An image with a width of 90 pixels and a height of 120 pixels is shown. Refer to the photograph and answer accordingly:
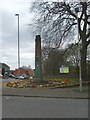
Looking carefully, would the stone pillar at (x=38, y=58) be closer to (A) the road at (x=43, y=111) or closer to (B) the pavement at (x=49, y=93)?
(B) the pavement at (x=49, y=93)

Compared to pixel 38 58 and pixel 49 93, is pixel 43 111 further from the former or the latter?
Answer: pixel 38 58

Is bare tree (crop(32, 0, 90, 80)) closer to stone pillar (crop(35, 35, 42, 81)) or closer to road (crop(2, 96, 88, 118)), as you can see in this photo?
stone pillar (crop(35, 35, 42, 81))

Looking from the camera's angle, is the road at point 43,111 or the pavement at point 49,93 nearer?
the road at point 43,111

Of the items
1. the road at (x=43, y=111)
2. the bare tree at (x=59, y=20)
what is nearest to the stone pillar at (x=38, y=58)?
the bare tree at (x=59, y=20)

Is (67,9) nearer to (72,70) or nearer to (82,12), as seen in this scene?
(82,12)

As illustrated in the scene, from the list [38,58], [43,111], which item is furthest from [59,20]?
[43,111]

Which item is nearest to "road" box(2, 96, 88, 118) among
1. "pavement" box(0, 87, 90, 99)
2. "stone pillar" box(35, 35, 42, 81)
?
"pavement" box(0, 87, 90, 99)

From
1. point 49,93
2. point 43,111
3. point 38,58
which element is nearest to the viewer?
point 43,111

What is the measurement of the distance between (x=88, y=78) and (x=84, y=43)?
4460 millimetres

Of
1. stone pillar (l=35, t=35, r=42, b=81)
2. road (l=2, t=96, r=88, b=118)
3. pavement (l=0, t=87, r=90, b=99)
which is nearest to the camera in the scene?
road (l=2, t=96, r=88, b=118)

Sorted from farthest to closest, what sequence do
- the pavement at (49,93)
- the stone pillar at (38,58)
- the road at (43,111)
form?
the stone pillar at (38,58) < the pavement at (49,93) < the road at (43,111)

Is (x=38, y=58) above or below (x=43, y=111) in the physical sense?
above

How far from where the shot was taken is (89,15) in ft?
120

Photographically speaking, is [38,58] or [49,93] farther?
[38,58]
